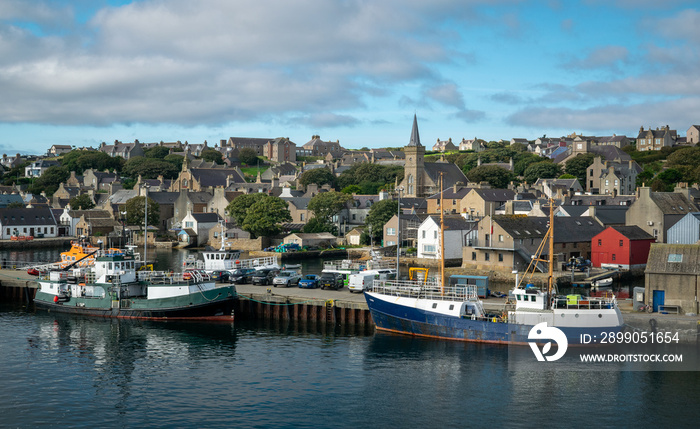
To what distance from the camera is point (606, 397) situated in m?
29.2

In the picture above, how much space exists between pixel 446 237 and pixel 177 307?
36.5 m

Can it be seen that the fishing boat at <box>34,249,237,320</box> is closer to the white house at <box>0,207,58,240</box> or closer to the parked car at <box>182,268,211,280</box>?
the parked car at <box>182,268,211,280</box>

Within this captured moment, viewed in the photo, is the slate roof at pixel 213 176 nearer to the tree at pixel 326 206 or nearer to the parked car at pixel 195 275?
the tree at pixel 326 206

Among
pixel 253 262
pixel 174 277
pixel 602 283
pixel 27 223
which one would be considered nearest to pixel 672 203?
pixel 602 283

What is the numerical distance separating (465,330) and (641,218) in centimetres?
4231

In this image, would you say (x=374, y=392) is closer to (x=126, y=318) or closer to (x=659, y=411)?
(x=659, y=411)

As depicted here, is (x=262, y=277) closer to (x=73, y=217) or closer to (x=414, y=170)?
(x=73, y=217)

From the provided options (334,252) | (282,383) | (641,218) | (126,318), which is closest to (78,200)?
(334,252)

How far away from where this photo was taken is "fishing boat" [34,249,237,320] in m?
44.4

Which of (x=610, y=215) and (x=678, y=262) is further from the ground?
(x=610, y=215)

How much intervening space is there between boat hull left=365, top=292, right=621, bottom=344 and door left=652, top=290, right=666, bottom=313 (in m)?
4.59

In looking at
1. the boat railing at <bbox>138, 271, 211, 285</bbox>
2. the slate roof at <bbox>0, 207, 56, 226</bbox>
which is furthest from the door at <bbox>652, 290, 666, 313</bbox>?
the slate roof at <bbox>0, 207, 56, 226</bbox>

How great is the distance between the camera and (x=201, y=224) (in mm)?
100812

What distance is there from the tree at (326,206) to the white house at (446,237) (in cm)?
2639
